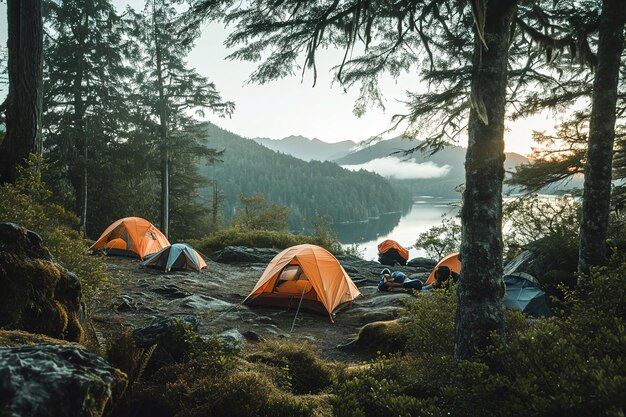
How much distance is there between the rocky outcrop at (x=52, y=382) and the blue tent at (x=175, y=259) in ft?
40.8

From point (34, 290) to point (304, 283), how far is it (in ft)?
25.0

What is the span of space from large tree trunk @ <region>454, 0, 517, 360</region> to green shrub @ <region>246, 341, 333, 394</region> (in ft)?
6.32

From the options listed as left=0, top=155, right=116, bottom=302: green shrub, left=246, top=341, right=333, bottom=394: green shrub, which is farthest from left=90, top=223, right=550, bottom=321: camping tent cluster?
left=246, top=341, right=333, bottom=394: green shrub

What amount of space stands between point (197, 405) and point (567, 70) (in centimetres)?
1022

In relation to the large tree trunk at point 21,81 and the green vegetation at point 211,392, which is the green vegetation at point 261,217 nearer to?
the large tree trunk at point 21,81

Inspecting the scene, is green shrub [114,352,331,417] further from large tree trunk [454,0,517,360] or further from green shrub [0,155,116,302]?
green shrub [0,155,116,302]

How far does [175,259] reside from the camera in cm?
1451

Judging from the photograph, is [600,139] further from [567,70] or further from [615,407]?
[615,407]

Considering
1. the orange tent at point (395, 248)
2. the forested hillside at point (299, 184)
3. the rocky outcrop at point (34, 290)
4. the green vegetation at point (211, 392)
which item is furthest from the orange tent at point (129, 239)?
the forested hillside at point (299, 184)

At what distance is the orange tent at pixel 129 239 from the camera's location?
16062 mm

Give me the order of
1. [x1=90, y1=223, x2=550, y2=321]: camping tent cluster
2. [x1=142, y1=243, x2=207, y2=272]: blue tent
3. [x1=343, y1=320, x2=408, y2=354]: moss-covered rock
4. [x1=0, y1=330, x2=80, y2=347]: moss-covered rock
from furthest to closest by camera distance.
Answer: [x1=142, y1=243, x2=207, y2=272]: blue tent < [x1=90, y1=223, x2=550, y2=321]: camping tent cluster < [x1=343, y1=320, x2=408, y2=354]: moss-covered rock < [x1=0, y1=330, x2=80, y2=347]: moss-covered rock

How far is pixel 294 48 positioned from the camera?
5844 mm

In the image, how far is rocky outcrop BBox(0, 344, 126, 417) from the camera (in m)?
1.85

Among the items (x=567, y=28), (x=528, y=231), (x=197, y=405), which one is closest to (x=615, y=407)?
(x=197, y=405)
